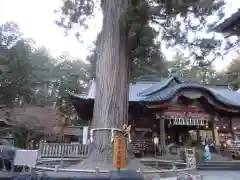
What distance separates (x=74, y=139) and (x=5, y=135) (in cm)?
729

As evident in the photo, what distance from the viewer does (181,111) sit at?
13531 millimetres

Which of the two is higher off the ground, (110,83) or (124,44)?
(124,44)

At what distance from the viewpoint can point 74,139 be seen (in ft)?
76.9

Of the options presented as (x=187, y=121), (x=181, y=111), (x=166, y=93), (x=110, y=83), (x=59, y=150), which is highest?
(x=166, y=93)

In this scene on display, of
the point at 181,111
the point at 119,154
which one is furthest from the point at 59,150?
the point at 181,111

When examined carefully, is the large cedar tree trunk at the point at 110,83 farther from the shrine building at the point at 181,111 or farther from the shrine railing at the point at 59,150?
the shrine building at the point at 181,111

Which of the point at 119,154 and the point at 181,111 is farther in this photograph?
the point at 181,111

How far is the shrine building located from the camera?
1269 cm

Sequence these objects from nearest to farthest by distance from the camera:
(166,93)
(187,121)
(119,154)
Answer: (119,154) → (166,93) → (187,121)

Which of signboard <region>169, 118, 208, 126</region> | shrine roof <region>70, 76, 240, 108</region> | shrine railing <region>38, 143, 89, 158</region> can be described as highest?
shrine roof <region>70, 76, 240, 108</region>

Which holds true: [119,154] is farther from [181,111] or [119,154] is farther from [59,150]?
[181,111]

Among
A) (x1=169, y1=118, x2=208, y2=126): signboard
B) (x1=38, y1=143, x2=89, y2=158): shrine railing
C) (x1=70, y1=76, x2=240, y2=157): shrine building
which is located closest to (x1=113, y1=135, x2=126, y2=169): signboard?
(x1=38, y1=143, x2=89, y2=158): shrine railing

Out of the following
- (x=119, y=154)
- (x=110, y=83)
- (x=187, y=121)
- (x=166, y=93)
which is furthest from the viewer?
(x=187, y=121)

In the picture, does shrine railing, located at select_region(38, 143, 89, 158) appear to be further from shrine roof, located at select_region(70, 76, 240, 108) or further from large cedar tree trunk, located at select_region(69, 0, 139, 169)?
large cedar tree trunk, located at select_region(69, 0, 139, 169)
